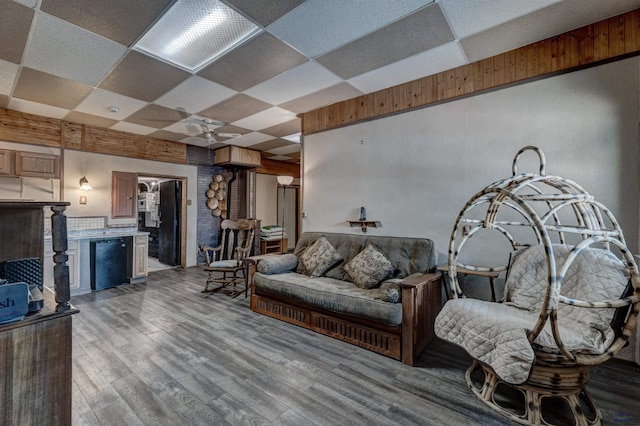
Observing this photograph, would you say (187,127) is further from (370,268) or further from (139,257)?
(370,268)

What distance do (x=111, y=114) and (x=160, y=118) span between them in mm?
673

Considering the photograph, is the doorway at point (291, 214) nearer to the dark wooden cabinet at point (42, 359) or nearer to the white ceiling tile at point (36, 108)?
the white ceiling tile at point (36, 108)

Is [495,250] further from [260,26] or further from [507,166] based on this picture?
[260,26]

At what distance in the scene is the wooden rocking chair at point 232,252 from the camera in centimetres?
432

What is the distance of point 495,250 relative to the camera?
9.29ft

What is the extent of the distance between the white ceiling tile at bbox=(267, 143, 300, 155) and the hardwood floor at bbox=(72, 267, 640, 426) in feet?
14.0

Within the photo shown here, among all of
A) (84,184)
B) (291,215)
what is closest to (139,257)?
(84,184)

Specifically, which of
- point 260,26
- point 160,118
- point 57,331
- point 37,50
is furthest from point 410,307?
point 160,118

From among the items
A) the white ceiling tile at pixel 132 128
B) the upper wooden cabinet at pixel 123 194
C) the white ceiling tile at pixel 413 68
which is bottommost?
the upper wooden cabinet at pixel 123 194

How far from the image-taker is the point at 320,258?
3520 mm

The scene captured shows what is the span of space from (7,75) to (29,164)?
1537 millimetres

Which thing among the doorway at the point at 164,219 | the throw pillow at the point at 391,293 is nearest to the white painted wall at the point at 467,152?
→ the throw pillow at the point at 391,293

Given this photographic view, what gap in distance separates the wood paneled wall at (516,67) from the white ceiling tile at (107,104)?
293cm

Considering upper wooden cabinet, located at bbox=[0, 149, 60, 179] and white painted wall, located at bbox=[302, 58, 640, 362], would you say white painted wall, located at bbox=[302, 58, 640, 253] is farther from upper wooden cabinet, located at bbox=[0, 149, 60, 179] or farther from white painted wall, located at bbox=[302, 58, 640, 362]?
upper wooden cabinet, located at bbox=[0, 149, 60, 179]
